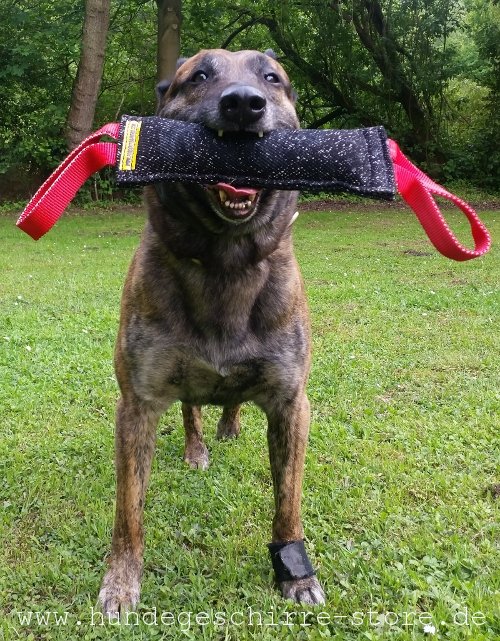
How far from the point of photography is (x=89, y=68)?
48.7 ft

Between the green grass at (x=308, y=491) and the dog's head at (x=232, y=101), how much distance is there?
148cm

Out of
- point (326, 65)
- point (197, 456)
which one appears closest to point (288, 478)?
point (197, 456)

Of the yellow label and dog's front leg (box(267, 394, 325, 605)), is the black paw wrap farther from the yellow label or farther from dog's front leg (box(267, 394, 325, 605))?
the yellow label

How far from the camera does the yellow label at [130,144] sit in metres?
2.20

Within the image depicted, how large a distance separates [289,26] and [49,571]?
752 inches

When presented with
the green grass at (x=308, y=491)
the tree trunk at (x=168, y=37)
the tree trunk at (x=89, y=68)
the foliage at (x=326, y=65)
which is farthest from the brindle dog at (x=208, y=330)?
the foliage at (x=326, y=65)

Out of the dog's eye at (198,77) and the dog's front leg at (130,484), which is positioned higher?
the dog's eye at (198,77)

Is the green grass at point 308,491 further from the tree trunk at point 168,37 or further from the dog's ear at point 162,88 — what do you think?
the tree trunk at point 168,37

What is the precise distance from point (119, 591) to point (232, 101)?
1869 millimetres

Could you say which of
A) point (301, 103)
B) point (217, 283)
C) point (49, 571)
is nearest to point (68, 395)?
point (49, 571)

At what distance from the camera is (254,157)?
2182 mm

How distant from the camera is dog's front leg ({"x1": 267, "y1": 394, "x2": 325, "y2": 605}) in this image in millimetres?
2537

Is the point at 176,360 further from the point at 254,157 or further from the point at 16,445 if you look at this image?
the point at 16,445

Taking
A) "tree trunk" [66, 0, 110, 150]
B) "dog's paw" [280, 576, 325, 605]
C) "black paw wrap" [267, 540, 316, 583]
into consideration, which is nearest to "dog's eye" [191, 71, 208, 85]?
"black paw wrap" [267, 540, 316, 583]
